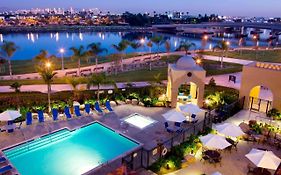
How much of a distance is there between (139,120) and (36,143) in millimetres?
6963

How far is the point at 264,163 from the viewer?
40.6 feet

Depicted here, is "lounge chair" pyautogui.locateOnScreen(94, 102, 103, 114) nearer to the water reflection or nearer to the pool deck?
the pool deck

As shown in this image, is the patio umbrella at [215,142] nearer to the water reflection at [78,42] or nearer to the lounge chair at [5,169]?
the lounge chair at [5,169]

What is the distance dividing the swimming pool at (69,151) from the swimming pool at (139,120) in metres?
1.77

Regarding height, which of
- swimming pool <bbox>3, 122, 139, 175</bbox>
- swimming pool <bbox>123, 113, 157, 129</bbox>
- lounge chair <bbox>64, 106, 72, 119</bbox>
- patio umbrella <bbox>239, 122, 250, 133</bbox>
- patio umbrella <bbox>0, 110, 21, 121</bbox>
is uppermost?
patio umbrella <bbox>0, 110, 21, 121</bbox>

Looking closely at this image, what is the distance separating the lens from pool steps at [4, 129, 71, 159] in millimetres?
14756

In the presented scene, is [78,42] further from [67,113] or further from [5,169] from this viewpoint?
[5,169]

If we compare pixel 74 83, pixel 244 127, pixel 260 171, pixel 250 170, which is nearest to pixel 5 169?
pixel 74 83

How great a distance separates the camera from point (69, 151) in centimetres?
1561

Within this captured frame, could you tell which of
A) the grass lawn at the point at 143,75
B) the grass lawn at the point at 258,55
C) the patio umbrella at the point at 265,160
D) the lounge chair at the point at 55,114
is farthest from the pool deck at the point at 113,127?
the grass lawn at the point at 258,55

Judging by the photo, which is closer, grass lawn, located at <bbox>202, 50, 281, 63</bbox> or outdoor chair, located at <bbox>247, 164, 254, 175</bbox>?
outdoor chair, located at <bbox>247, 164, 254, 175</bbox>

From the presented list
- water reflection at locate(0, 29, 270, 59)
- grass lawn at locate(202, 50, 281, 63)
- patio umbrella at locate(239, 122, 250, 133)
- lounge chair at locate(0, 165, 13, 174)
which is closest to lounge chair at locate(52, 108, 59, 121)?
lounge chair at locate(0, 165, 13, 174)

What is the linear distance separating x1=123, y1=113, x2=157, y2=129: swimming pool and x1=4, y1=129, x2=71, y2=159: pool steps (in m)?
4.29

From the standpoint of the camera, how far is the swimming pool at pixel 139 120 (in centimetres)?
1827
